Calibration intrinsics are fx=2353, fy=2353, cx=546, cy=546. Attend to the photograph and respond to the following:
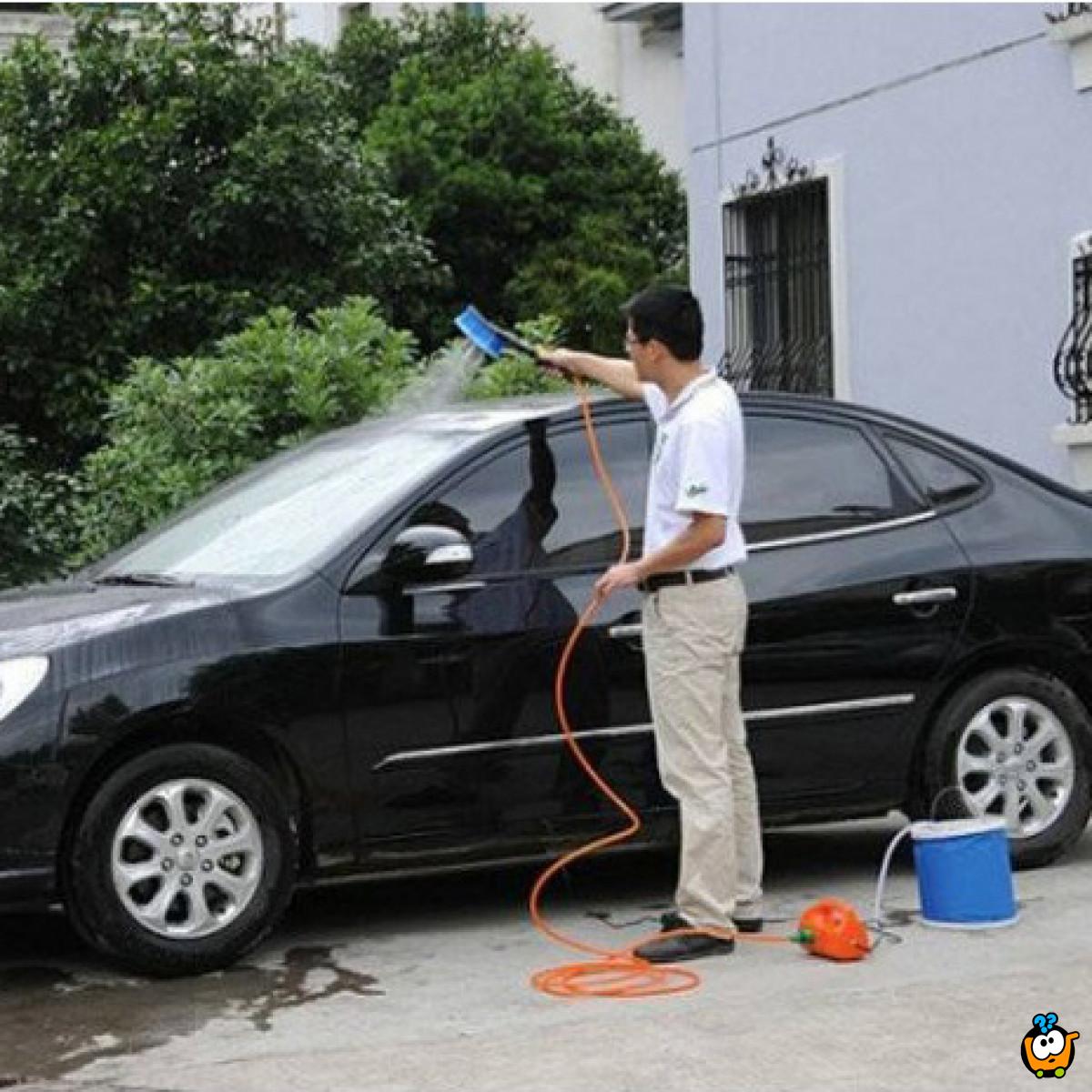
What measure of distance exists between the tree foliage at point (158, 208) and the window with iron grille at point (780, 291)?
223 centimetres

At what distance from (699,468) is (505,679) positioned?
0.92 meters

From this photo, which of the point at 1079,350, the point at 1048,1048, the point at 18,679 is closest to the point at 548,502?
the point at 18,679

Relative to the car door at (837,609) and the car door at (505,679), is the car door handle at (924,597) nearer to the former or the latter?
the car door at (837,609)

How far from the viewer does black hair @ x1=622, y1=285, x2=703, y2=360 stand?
21.5 feet

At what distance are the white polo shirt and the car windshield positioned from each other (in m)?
0.81

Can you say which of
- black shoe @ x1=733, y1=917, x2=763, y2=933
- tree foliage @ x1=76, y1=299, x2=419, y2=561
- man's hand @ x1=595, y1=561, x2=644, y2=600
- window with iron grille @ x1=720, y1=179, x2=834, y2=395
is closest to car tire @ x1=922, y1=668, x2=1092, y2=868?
black shoe @ x1=733, y1=917, x2=763, y2=933

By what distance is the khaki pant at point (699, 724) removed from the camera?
646 cm

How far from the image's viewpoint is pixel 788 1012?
19.0ft

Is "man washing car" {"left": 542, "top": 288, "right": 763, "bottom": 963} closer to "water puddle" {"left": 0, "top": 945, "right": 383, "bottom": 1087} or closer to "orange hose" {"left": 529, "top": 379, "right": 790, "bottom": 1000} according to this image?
"orange hose" {"left": 529, "top": 379, "right": 790, "bottom": 1000}

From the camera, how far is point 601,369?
23.4 feet

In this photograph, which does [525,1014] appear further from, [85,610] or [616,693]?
[85,610]

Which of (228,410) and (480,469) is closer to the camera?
(480,469)

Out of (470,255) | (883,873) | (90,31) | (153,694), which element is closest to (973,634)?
(883,873)

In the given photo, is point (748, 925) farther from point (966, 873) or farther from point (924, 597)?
A: point (924, 597)
